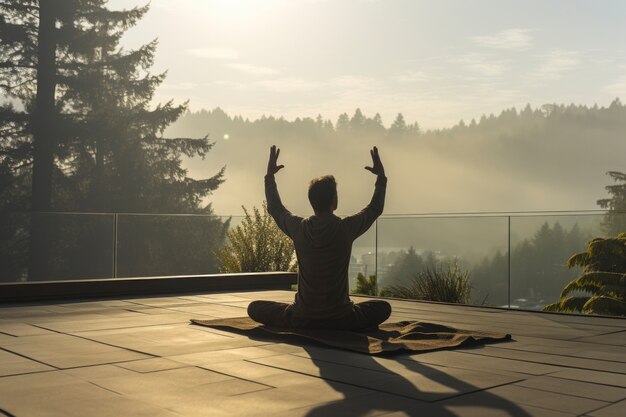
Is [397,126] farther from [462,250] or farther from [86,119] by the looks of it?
[462,250]

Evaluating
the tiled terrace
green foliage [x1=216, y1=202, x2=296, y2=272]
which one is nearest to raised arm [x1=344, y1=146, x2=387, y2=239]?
the tiled terrace

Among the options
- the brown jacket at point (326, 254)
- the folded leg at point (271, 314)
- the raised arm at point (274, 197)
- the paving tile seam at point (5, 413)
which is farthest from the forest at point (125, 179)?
the paving tile seam at point (5, 413)

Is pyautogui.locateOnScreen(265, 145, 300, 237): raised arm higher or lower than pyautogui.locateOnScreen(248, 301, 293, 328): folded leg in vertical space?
higher

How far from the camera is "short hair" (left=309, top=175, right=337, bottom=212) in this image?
171 inches

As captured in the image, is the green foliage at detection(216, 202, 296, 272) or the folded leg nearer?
the folded leg

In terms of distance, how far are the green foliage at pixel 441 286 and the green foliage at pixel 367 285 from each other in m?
1.28

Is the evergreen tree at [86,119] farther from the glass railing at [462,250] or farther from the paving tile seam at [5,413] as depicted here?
the paving tile seam at [5,413]

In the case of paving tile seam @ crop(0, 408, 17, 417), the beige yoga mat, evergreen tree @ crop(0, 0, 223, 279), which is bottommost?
paving tile seam @ crop(0, 408, 17, 417)

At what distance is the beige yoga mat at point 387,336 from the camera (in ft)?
13.4

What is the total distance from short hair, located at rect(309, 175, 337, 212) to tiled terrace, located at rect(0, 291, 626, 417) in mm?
758

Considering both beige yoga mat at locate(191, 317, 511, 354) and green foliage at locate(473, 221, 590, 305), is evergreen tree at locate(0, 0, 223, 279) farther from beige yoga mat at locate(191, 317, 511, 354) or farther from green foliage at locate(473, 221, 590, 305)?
beige yoga mat at locate(191, 317, 511, 354)

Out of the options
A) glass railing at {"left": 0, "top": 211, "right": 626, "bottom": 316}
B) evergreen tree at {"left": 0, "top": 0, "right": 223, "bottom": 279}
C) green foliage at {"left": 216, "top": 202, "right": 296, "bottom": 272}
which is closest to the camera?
glass railing at {"left": 0, "top": 211, "right": 626, "bottom": 316}

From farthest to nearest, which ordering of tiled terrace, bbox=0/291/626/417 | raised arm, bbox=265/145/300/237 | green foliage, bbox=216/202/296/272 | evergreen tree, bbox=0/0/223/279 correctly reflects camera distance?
evergreen tree, bbox=0/0/223/279, green foliage, bbox=216/202/296/272, raised arm, bbox=265/145/300/237, tiled terrace, bbox=0/291/626/417

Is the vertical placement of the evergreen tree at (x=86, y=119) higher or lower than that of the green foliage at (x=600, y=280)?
higher
